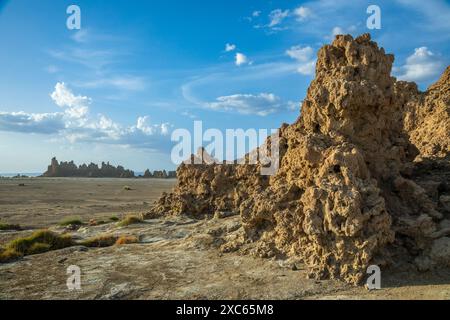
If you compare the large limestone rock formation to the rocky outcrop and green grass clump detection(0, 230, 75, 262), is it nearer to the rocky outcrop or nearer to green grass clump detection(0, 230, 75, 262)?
green grass clump detection(0, 230, 75, 262)

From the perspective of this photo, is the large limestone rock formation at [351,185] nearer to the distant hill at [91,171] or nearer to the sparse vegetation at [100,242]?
the sparse vegetation at [100,242]

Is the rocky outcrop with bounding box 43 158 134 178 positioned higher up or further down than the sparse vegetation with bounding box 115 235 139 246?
higher up

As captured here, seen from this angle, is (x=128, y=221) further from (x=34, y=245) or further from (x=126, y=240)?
(x=34, y=245)

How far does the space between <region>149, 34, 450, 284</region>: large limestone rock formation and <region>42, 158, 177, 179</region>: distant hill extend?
305ft

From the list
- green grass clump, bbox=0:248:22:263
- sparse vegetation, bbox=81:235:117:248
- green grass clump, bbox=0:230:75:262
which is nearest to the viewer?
green grass clump, bbox=0:248:22:263

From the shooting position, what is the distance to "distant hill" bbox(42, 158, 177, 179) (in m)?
95.5

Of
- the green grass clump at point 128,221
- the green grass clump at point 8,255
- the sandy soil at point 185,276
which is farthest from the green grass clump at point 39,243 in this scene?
the green grass clump at point 128,221

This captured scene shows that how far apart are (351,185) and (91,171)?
9906 cm

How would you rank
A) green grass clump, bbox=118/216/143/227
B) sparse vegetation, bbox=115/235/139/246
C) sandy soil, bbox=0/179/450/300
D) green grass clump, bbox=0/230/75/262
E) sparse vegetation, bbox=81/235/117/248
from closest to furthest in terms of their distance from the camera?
sandy soil, bbox=0/179/450/300 → green grass clump, bbox=0/230/75/262 → sparse vegetation, bbox=115/235/139/246 → sparse vegetation, bbox=81/235/117/248 → green grass clump, bbox=118/216/143/227

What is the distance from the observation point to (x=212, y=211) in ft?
54.0

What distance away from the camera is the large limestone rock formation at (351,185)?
7.95m

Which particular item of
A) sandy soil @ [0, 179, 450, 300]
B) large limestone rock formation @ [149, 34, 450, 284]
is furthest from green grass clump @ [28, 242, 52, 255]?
large limestone rock formation @ [149, 34, 450, 284]

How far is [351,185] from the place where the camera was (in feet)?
27.5

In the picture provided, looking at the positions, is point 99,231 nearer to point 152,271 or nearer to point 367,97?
point 152,271
